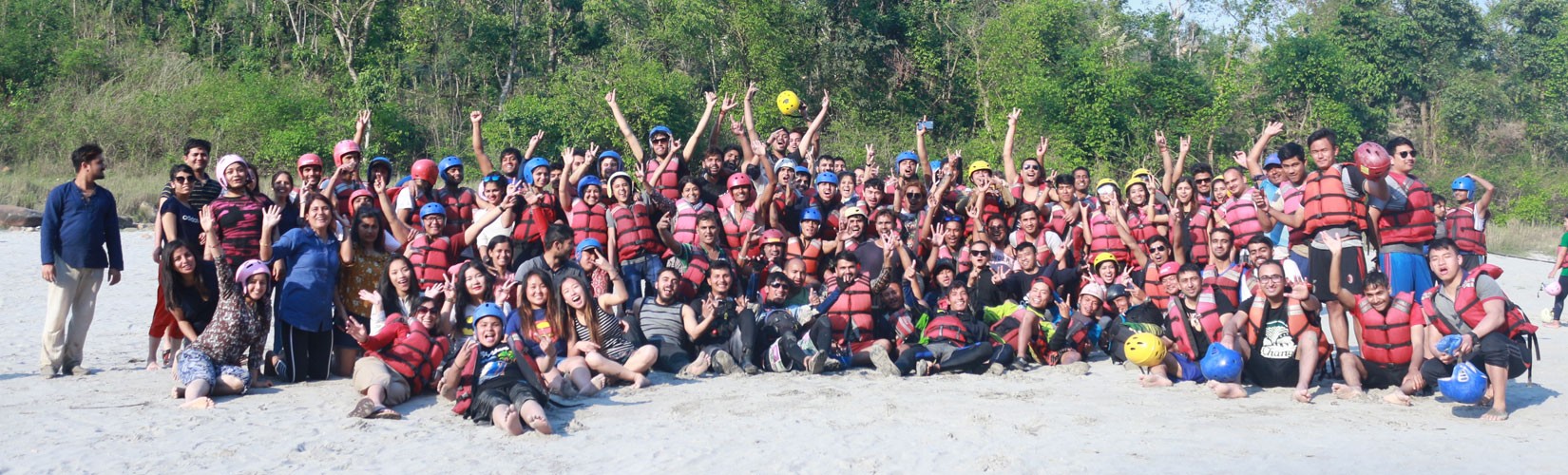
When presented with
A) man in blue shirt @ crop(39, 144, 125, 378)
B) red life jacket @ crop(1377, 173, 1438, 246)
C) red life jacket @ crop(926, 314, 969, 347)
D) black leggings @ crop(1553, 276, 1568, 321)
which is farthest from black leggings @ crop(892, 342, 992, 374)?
black leggings @ crop(1553, 276, 1568, 321)

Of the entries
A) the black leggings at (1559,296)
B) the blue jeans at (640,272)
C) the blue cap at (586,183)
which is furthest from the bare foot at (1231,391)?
the black leggings at (1559,296)

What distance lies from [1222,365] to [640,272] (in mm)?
4376

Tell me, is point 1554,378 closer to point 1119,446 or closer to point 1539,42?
point 1119,446

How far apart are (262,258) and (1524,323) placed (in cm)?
803

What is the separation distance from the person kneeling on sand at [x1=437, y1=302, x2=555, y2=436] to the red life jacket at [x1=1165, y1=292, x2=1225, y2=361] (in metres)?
4.52

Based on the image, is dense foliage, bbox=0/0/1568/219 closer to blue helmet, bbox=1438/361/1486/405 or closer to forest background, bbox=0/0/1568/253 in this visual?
forest background, bbox=0/0/1568/253

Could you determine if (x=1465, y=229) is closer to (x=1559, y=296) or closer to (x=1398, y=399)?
(x=1559, y=296)

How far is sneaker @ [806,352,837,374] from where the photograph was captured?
8.92 meters

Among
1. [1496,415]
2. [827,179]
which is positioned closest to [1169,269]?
[1496,415]

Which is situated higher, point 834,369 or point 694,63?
point 694,63

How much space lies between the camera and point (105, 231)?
8.32 metres

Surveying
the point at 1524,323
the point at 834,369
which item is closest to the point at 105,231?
the point at 834,369

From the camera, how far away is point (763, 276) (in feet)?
33.3

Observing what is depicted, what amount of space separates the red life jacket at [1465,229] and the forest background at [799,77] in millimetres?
14440
